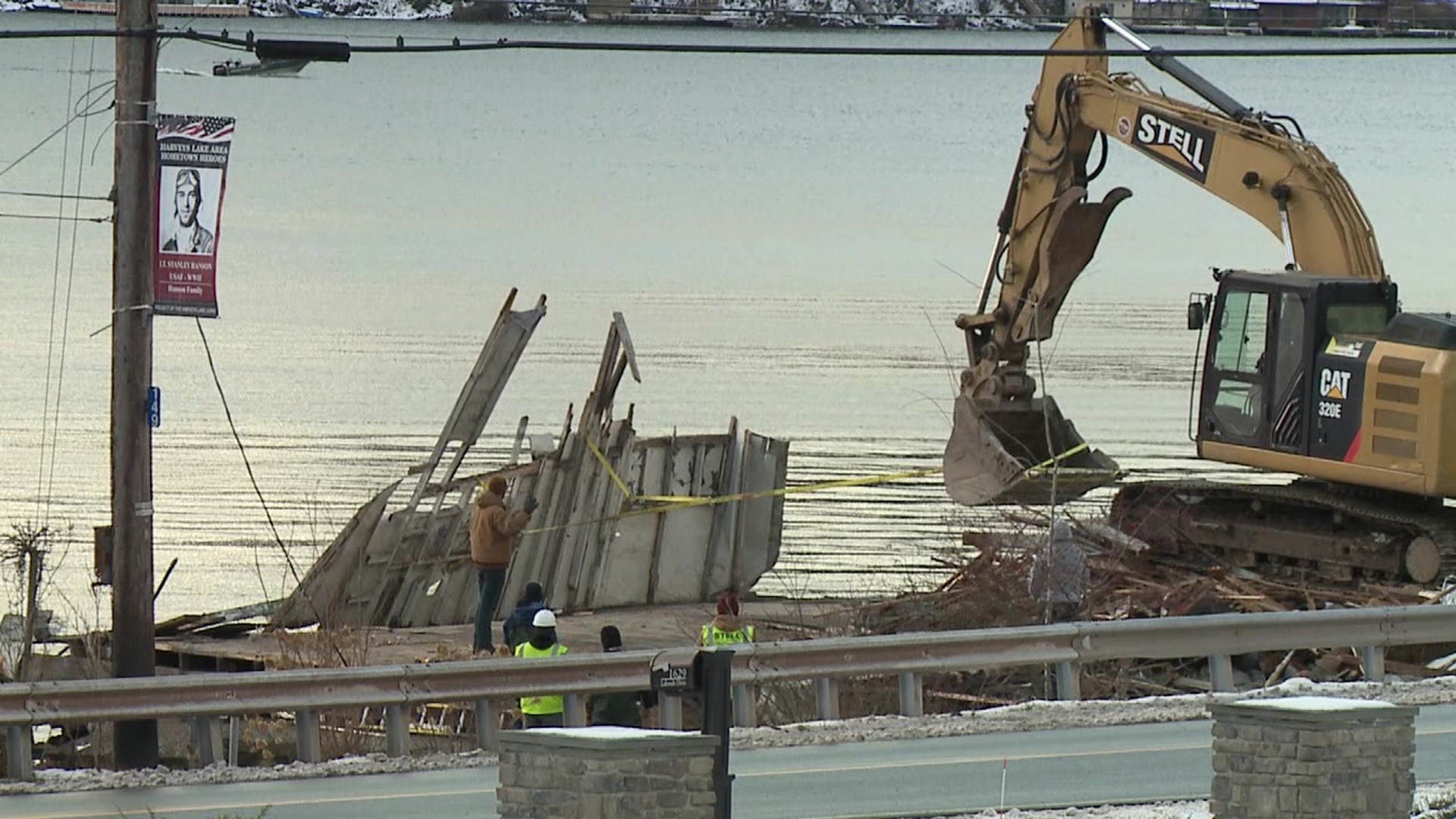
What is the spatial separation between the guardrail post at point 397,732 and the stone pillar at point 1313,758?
19.3ft

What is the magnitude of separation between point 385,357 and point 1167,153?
2960 centimetres

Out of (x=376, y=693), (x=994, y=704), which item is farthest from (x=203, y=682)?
(x=994, y=704)

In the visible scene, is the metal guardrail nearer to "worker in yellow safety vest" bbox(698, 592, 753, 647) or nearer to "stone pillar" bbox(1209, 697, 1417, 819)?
"worker in yellow safety vest" bbox(698, 592, 753, 647)

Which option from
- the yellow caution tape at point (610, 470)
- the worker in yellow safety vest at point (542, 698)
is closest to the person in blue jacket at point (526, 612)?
the worker in yellow safety vest at point (542, 698)

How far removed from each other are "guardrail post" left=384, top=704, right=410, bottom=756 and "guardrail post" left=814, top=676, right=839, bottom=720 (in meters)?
2.77

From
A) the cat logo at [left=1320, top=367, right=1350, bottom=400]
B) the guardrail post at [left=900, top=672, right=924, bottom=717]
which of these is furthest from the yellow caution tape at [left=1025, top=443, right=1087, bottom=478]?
the guardrail post at [left=900, top=672, right=924, bottom=717]

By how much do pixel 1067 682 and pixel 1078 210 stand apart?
24.9ft

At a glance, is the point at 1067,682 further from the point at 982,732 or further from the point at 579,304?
the point at 579,304

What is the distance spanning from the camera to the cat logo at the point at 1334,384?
2258cm

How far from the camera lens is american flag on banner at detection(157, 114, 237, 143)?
1708 cm

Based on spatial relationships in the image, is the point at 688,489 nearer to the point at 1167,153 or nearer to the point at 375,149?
the point at 1167,153

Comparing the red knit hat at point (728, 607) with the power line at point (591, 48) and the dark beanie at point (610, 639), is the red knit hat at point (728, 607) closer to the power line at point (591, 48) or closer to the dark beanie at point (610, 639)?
the dark beanie at point (610, 639)

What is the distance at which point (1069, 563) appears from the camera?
20.3 metres

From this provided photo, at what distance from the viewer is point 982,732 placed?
57.2ft
